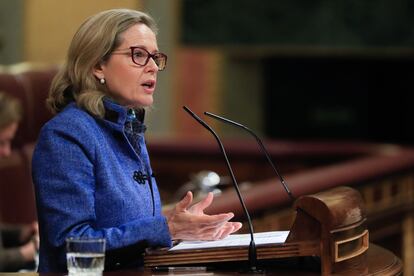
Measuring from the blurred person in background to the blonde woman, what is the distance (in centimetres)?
160

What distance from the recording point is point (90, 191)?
232cm

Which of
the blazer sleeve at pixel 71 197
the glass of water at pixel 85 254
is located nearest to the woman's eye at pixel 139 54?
the blazer sleeve at pixel 71 197

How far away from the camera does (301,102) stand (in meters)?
10.0

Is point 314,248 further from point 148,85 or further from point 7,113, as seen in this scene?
point 7,113

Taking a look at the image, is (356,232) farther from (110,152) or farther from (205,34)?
(205,34)

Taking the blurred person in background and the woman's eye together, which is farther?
the blurred person in background

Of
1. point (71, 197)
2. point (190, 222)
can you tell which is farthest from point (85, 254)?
point (190, 222)

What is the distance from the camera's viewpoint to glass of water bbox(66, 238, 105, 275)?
7.01 ft

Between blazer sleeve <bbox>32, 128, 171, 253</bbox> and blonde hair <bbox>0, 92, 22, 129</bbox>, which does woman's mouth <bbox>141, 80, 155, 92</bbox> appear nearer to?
blazer sleeve <bbox>32, 128, 171, 253</bbox>

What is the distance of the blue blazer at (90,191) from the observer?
2.29m

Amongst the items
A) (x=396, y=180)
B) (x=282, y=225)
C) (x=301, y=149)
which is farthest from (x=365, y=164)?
(x=282, y=225)

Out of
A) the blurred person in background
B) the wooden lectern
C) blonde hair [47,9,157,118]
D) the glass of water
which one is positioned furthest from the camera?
the blurred person in background

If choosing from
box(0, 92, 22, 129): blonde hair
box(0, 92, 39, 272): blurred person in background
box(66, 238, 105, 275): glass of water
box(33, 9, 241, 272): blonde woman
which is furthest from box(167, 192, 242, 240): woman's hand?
box(0, 92, 22, 129): blonde hair

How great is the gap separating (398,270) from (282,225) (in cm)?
219
